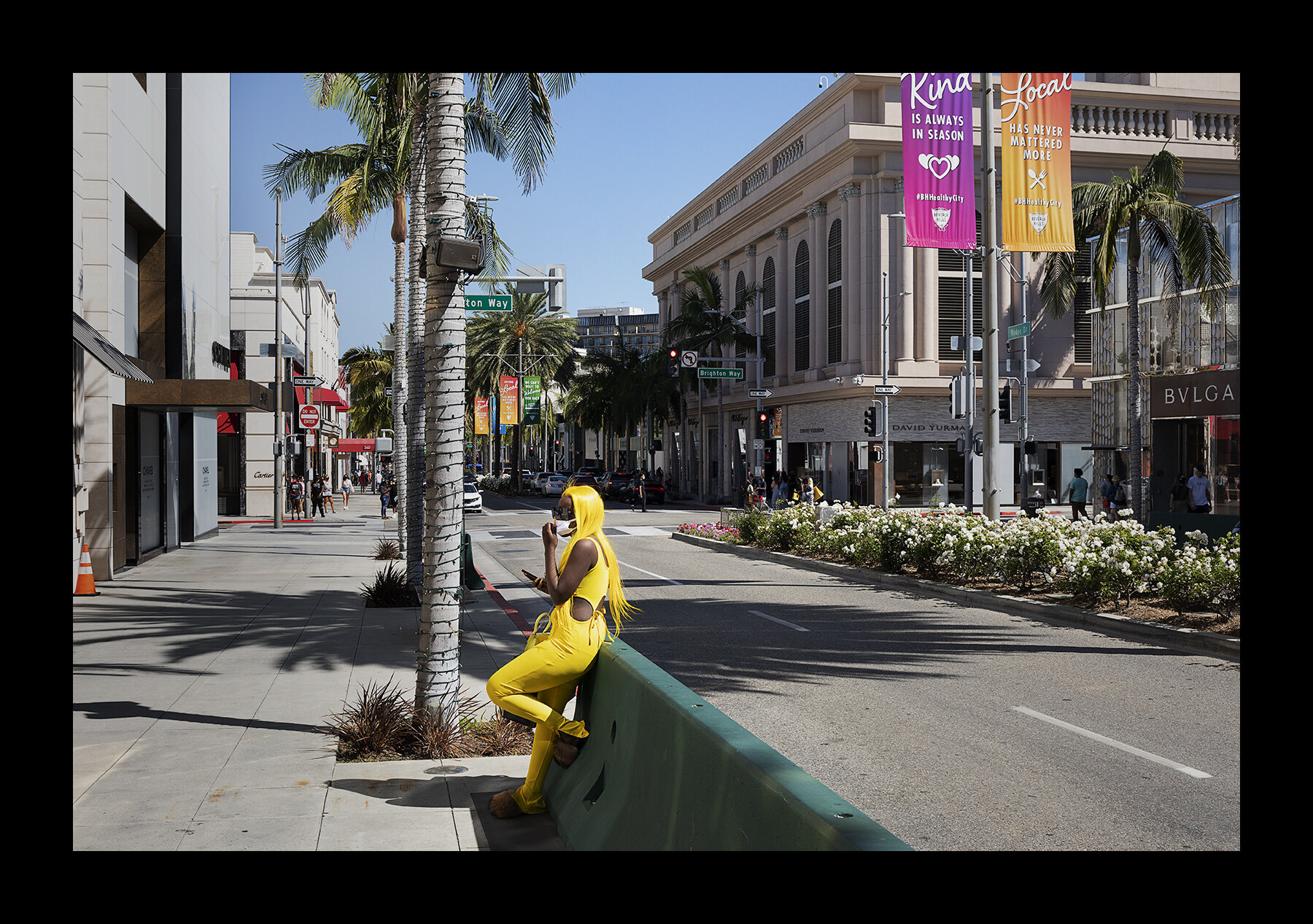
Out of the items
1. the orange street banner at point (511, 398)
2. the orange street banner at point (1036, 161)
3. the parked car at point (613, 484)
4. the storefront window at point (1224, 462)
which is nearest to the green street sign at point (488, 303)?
the orange street banner at point (1036, 161)

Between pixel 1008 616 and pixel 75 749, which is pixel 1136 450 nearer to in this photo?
pixel 1008 616

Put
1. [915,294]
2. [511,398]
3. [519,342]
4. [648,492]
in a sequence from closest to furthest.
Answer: [915,294]
[648,492]
[511,398]
[519,342]

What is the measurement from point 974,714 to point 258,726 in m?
5.71

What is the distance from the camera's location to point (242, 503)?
138ft

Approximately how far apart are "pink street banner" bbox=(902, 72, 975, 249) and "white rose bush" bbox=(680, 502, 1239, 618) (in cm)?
471

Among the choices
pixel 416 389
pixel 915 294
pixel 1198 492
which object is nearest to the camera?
pixel 416 389

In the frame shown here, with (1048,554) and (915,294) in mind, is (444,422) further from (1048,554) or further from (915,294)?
(915,294)

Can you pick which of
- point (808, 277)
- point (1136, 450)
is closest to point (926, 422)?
point (808, 277)

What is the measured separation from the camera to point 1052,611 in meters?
14.3

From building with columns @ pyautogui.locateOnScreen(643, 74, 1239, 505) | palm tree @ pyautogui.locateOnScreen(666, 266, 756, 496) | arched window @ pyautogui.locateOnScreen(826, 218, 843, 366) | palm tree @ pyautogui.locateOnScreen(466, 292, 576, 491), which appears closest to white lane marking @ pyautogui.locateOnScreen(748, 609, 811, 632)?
building with columns @ pyautogui.locateOnScreen(643, 74, 1239, 505)

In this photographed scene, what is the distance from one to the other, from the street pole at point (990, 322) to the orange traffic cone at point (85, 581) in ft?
46.3

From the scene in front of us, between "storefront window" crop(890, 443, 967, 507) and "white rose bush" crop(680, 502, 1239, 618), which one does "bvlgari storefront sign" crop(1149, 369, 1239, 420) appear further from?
"storefront window" crop(890, 443, 967, 507)

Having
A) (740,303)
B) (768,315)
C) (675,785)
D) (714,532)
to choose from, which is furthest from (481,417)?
(675,785)
